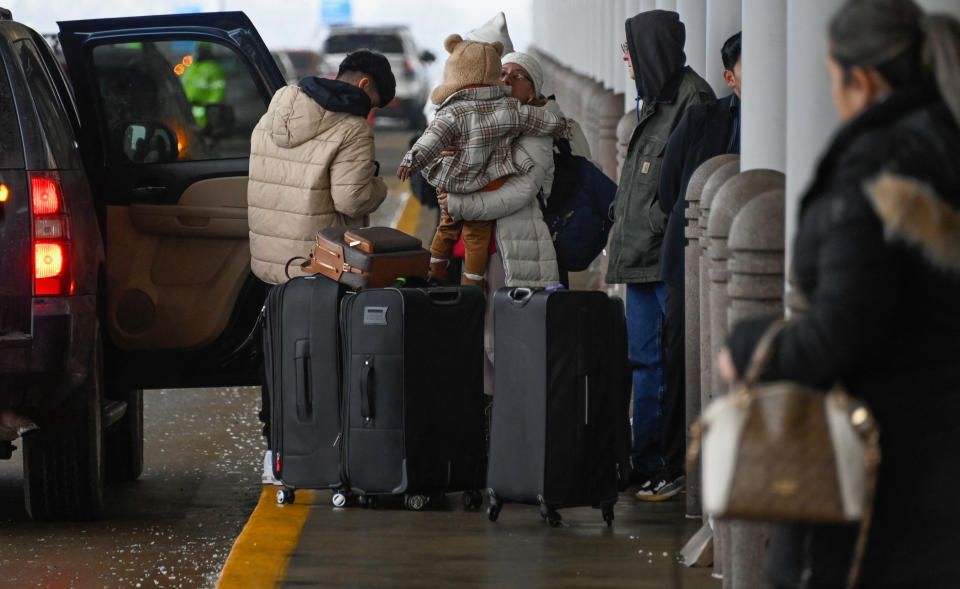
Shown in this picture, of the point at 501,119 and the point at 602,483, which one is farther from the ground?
the point at 501,119

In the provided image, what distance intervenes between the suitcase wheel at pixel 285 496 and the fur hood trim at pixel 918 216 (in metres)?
4.09

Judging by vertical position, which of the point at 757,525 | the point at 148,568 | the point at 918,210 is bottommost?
the point at 148,568

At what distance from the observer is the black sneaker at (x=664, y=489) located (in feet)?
21.8

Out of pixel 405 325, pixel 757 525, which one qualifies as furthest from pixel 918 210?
pixel 405 325

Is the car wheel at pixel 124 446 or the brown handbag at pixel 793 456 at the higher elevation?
the brown handbag at pixel 793 456

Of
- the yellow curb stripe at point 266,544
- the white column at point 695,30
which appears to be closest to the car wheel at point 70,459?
the yellow curb stripe at point 266,544

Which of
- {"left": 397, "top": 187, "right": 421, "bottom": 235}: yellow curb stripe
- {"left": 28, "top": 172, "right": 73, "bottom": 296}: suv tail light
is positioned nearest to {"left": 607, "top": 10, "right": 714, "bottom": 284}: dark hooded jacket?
{"left": 28, "top": 172, "right": 73, "bottom": 296}: suv tail light

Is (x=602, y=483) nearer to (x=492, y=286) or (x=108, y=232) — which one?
(x=492, y=286)

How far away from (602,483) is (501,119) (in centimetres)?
167

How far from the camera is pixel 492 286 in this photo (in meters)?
7.36

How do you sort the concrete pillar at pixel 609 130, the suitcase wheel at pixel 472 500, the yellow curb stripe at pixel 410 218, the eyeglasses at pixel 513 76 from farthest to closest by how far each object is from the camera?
1. the yellow curb stripe at pixel 410 218
2. the concrete pillar at pixel 609 130
3. the eyeglasses at pixel 513 76
4. the suitcase wheel at pixel 472 500

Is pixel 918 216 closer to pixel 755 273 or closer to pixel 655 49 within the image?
pixel 755 273

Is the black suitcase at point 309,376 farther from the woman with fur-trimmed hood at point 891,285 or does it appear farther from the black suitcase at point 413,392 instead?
the woman with fur-trimmed hood at point 891,285

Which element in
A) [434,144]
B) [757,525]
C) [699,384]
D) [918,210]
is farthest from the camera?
[434,144]
